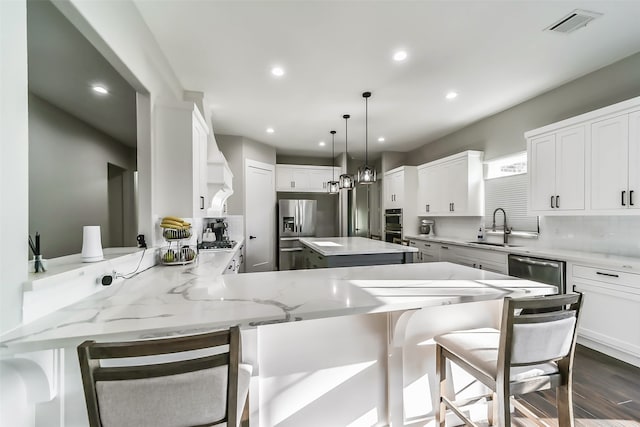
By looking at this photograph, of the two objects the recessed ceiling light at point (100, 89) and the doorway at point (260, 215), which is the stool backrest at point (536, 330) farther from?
the doorway at point (260, 215)

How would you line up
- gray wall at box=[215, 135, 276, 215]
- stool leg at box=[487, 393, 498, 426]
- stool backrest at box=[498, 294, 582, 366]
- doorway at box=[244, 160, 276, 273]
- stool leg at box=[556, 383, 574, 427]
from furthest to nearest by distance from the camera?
doorway at box=[244, 160, 276, 273], gray wall at box=[215, 135, 276, 215], stool leg at box=[487, 393, 498, 426], stool leg at box=[556, 383, 574, 427], stool backrest at box=[498, 294, 582, 366]

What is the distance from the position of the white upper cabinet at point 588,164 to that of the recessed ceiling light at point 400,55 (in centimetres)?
191

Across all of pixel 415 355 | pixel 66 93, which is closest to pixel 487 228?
pixel 415 355

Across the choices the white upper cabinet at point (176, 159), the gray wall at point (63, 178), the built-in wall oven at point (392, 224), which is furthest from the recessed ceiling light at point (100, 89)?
the built-in wall oven at point (392, 224)

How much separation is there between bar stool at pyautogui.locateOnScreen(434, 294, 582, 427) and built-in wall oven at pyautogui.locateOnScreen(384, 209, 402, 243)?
441cm

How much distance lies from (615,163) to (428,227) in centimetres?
314

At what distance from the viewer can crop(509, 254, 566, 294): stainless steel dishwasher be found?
2730mm

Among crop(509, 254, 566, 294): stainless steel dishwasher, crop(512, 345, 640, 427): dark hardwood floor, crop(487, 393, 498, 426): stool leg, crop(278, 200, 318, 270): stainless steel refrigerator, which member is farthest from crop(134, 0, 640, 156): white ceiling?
crop(512, 345, 640, 427): dark hardwood floor

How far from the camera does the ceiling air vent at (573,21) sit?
2028mm

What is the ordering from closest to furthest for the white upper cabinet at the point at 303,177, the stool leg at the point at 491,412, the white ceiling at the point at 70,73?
the stool leg at the point at 491,412 → the white ceiling at the point at 70,73 → the white upper cabinet at the point at 303,177

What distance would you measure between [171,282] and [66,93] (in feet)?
7.92

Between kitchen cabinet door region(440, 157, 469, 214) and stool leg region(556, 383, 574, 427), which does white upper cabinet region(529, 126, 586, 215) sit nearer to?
kitchen cabinet door region(440, 157, 469, 214)

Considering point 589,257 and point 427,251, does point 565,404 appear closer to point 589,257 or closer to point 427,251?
point 589,257

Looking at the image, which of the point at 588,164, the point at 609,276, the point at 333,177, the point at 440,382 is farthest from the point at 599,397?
the point at 333,177
